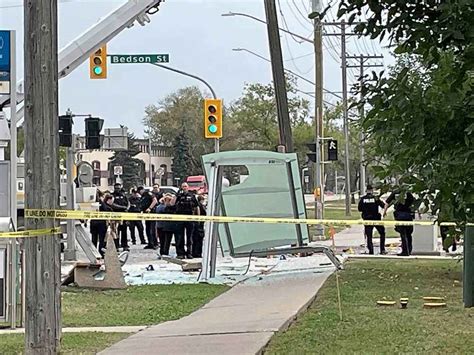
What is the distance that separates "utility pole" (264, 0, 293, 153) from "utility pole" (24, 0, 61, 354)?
14293 mm

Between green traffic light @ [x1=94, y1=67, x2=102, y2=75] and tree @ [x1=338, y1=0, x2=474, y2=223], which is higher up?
green traffic light @ [x1=94, y1=67, x2=102, y2=75]

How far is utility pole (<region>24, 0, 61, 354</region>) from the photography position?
23.0ft

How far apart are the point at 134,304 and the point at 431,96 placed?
803 cm

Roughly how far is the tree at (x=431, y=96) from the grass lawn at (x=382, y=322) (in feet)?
9.72

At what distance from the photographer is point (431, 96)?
211 inches

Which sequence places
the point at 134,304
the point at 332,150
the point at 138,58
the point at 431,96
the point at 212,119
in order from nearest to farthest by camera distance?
1. the point at 431,96
2. the point at 134,304
3. the point at 138,58
4. the point at 212,119
5. the point at 332,150

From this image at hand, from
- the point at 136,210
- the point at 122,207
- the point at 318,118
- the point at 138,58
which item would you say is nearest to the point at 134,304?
the point at 122,207

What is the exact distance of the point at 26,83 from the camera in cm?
707

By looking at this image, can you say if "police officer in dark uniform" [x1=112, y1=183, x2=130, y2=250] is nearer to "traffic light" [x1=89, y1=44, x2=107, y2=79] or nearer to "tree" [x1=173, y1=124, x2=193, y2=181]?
"traffic light" [x1=89, y1=44, x2=107, y2=79]

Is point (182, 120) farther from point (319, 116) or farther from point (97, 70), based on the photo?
point (97, 70)

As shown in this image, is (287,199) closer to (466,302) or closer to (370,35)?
(466,302)

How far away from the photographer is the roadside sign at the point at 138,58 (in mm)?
23125

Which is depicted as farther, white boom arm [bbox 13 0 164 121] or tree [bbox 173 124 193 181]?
tree [bbox 173 124 193 181]

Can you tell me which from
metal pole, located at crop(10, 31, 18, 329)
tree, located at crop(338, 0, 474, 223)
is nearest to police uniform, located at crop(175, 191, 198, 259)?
metal pole, located at crop(10, 31, 18, 329)
